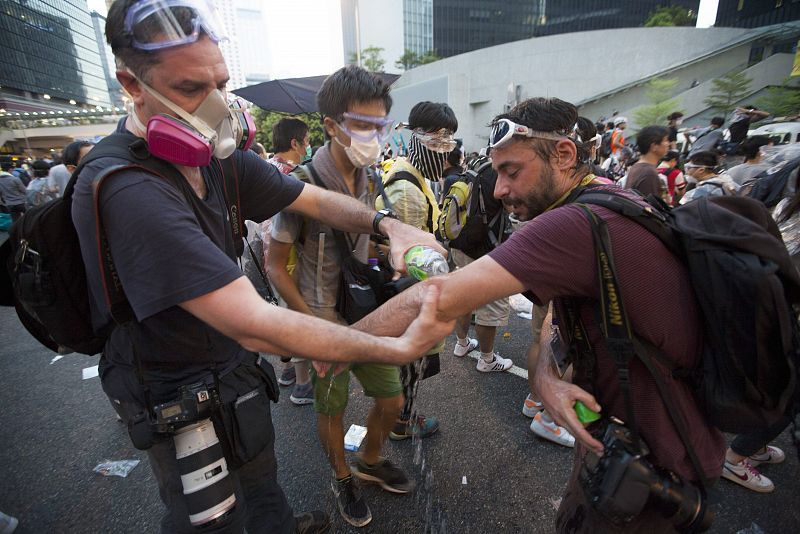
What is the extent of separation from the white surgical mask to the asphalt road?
2209mm

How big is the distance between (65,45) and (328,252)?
99.8m

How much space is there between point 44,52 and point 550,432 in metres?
97.5

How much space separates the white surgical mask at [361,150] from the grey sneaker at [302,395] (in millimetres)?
2320

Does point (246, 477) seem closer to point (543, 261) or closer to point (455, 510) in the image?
point (455, 510)

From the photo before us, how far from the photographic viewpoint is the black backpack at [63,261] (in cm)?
119

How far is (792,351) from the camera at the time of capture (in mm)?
1034

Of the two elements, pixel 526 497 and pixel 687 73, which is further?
pixel 687 73

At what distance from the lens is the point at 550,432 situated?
2912 mm

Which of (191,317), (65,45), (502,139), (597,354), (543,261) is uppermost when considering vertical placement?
(65,45)

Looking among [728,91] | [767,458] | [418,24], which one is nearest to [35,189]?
[767,458]

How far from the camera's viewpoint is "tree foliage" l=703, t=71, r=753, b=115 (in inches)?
960

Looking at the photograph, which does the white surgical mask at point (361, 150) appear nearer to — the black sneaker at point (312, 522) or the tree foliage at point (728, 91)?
the black sneaker at point (312, 522)

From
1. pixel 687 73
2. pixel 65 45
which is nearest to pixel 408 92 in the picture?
pixel 687 73

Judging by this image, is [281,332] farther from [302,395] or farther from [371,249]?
[302,395]
